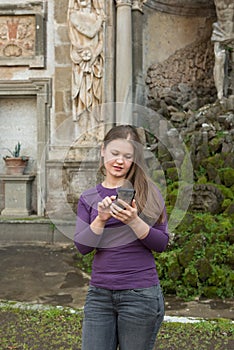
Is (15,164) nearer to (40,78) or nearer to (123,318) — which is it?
(40,78)

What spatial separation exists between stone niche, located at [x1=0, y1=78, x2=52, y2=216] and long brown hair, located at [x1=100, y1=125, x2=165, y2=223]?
239 inches

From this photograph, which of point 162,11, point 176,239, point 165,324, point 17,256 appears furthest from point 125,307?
point 162,11

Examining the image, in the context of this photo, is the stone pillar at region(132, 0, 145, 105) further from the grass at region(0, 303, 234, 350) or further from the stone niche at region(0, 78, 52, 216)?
the grass at region(0, 303, 234, 350)

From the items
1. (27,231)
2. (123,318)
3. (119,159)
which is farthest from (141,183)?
(27,231)

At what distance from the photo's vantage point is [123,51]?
7.88 m

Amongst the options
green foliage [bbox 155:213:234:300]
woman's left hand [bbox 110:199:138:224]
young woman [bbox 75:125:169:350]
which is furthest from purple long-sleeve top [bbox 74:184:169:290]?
green foliage [bbox 155:213:234:300]

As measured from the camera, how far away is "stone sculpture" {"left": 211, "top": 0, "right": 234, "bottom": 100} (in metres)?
8.80

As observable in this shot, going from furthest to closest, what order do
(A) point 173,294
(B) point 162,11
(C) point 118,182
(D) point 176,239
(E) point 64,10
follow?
(B) point 162,11 → (E) point 64,10 → (D) point 176,239 → (A) point 173,294 → (C) point 118,182

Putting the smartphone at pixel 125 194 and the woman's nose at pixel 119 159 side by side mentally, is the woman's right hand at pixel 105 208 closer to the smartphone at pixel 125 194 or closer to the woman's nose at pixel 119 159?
the smartphone at pixel 125 194

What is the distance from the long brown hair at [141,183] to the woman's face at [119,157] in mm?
19

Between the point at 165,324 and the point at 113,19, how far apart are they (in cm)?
591

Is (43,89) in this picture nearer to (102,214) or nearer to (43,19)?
(43,19)

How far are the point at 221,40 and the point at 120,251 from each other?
7997 mm

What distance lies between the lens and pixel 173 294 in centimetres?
455
